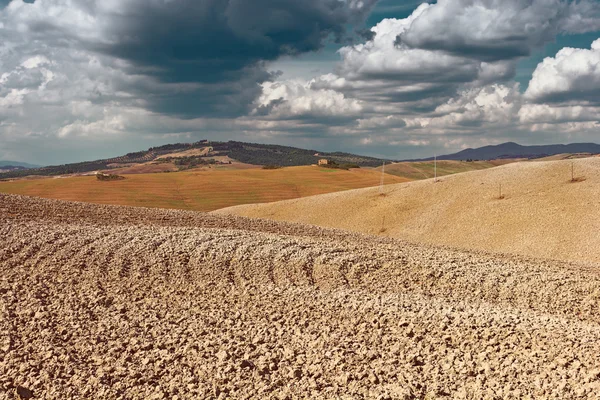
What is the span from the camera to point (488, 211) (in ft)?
99.0

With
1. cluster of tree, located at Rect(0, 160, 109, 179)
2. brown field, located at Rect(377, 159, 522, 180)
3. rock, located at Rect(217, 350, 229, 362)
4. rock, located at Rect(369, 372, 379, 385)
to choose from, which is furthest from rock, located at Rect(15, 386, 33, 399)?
cluster of tree, located at Rect(0, 160, 109, 179)

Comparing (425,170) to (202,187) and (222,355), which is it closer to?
(202,187)

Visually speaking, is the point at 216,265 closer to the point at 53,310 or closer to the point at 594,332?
the point at 53,310

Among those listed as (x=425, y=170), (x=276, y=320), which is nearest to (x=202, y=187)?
(x=425, y=170)

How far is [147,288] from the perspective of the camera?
12141mm

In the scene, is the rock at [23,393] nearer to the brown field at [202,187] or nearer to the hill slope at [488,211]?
the hill slope at [488,211]

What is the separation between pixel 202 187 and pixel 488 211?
50.1 metres

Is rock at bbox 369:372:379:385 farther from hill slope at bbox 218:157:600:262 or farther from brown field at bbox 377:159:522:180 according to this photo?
brown field at bbox 377:159:522:180

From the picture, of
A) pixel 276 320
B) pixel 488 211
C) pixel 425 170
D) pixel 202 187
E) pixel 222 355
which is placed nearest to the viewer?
pixel 222 355

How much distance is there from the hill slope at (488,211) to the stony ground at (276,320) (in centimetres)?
1047

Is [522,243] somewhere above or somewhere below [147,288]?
below

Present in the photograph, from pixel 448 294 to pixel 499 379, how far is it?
4710 millimetres

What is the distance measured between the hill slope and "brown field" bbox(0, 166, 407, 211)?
19.4 meters

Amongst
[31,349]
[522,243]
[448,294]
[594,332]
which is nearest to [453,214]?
[522,243]
